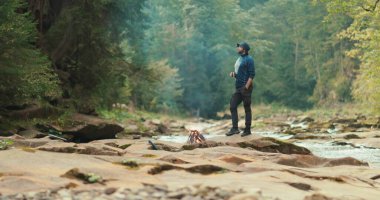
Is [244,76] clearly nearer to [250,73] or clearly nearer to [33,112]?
[250,73]

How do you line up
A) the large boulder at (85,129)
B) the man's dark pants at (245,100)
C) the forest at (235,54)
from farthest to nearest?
the forest at (235,54)
the large boulder at (85,129)
the man's dark pants at (245,100)

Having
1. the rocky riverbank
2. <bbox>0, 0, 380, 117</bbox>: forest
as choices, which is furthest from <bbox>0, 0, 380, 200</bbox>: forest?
<bbox>0, 0, 380, 117</bbox>: forest

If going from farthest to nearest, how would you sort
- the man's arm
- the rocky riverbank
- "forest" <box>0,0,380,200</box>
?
the man's arm, "forest" <box>0,0,380,200</box>, the rocky riverbank

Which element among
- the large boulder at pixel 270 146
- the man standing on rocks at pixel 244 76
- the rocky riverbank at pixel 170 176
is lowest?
the large boulder at pixel 270 146

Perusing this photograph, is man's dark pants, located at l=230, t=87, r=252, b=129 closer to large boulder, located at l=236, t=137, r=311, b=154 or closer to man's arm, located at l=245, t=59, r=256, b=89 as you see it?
man's arm, located at l=245, t=59, r=256, b=89

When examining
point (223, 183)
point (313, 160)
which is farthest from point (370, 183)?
point (223, 183)

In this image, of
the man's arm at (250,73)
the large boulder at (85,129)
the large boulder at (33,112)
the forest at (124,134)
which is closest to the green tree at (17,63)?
the forest at (124,134)

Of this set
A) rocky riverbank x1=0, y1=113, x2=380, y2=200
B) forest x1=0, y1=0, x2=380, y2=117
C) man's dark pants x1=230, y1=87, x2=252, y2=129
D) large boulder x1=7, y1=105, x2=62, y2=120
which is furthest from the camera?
forest x1=0, y1=0, x2=380, y2=117

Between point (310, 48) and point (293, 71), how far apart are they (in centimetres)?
455

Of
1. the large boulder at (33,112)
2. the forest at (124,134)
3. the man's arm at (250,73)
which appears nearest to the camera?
the forest at (124,134)

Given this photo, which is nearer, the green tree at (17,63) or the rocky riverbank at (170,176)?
the rocky riverbank at (170,176)

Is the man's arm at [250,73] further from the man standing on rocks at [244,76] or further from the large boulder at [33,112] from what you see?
the large boulder at [33,112]

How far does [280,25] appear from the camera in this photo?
68.3m

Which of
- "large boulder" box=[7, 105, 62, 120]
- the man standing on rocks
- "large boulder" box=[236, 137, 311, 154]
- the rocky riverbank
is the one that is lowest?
"large boulder" box=[236, 137, 311, 154]
